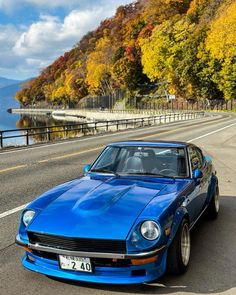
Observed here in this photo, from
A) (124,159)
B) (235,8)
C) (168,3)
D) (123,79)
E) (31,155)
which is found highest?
(168,3)

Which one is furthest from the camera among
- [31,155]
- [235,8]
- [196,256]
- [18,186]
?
[235,8]

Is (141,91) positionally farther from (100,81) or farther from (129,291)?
(129,291)

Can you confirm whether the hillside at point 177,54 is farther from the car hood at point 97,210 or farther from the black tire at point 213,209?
the car hood at point 97,210

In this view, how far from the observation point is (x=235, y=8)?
199 ft

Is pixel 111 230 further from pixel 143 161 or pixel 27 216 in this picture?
pixel 143 161

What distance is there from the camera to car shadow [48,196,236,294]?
12.6ft

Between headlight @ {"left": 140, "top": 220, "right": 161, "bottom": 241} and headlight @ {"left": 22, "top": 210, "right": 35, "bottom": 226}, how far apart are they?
1.29 m

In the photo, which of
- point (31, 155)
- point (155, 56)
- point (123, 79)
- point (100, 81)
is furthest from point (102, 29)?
point (31, 155)

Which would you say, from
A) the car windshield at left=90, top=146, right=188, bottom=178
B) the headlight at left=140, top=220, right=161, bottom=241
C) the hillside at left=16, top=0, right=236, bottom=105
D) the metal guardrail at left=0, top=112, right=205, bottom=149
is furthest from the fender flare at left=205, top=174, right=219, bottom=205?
the hillside at left=16, top=0, right=236, bottom=105

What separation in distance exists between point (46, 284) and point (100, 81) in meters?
129

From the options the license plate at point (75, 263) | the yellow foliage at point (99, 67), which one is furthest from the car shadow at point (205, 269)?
the yellow foliage at point (99, 67)

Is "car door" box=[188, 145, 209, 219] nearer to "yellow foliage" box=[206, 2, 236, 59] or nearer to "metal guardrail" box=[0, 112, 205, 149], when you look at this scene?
"metal guardrail" box=[0, 112, 205, 149]

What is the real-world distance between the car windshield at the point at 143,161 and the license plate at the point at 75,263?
1837 mm

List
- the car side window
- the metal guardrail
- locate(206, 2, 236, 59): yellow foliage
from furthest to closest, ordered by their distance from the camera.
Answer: locate(206, 2, 236, 59): yellow foliage → the metal guardrail → the car side window
